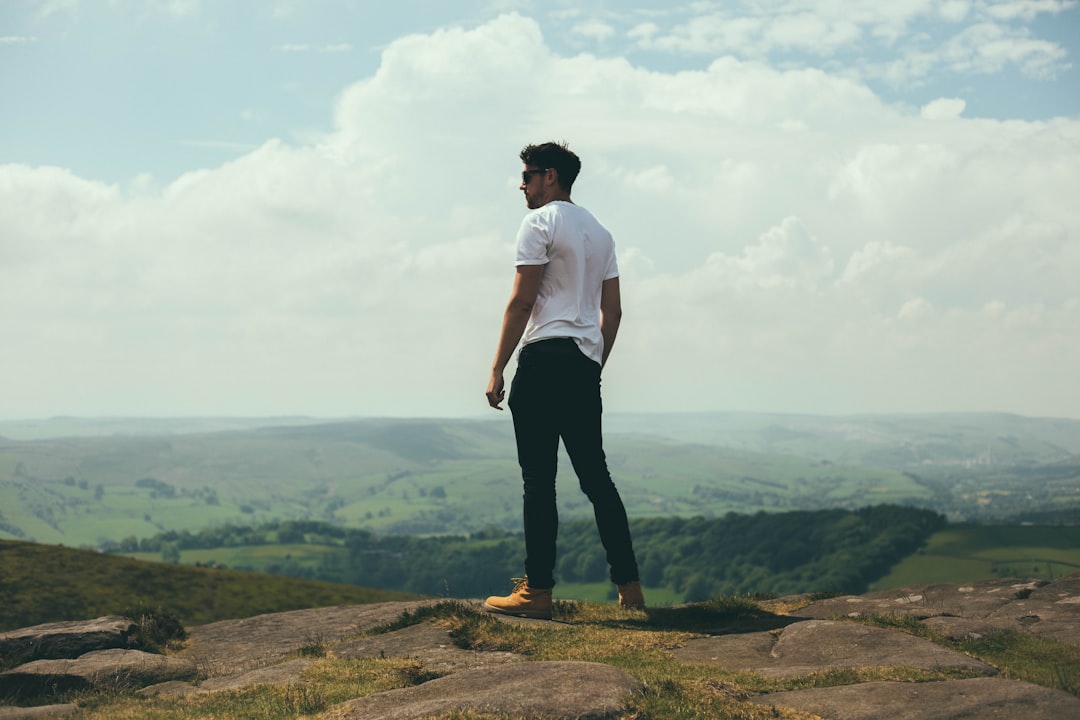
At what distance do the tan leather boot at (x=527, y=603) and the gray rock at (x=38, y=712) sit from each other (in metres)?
4.31

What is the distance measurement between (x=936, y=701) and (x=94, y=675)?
24.7 ft

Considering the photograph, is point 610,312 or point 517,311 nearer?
point 517,311

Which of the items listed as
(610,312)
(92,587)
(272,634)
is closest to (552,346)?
(610,312)

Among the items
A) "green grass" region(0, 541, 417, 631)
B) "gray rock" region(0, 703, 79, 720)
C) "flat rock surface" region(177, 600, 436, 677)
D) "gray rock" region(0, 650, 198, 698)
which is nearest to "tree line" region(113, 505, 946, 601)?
"green grass" region(0, 541, 417, 631)

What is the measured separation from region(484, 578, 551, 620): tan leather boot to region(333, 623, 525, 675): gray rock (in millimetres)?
803

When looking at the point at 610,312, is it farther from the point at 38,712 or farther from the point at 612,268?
the point at 38,712

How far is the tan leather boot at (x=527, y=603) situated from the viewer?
10.0 meters

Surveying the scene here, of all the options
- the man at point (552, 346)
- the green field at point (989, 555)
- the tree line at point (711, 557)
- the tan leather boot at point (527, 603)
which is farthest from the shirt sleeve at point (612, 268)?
the tree line at point (711, 557)

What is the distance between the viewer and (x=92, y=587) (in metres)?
47.6

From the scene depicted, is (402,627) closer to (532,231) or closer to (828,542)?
(532,231)

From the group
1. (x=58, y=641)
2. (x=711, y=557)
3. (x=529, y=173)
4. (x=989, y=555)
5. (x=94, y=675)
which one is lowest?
(x=711, y=557)

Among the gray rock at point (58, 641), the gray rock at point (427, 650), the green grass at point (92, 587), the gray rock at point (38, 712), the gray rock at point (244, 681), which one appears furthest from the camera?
the green grass at point (92, 587)

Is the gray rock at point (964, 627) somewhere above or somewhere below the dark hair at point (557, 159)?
below

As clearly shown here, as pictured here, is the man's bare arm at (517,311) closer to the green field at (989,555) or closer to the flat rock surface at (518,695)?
the flat rock surface at (518,695)
